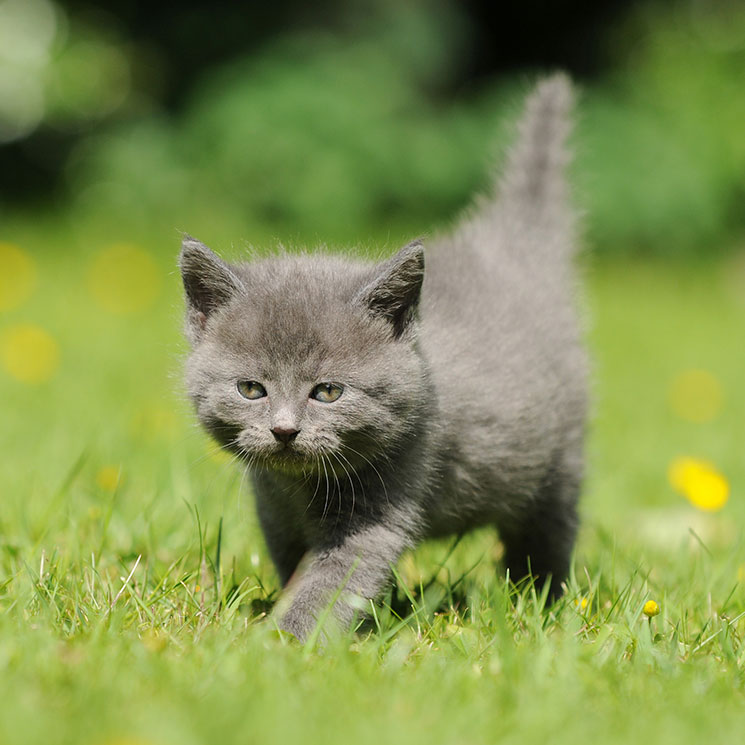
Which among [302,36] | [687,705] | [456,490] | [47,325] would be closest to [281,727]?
[687,705]

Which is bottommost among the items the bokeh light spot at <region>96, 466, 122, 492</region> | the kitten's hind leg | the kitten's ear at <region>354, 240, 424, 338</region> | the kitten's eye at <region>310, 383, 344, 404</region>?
the bokeh light spot at <region>96, 466, 122, 492</region>

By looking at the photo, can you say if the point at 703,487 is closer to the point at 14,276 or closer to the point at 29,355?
the point at 29,355

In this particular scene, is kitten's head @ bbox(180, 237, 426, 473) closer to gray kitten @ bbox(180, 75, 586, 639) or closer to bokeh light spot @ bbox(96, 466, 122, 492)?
gray kitten @ bbox(180, 75, 586, 639)

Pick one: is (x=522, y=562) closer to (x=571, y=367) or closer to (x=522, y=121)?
(x=571, y=367)

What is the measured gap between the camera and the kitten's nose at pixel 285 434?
6.76 feet

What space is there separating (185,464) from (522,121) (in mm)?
1524

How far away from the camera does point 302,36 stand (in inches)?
289

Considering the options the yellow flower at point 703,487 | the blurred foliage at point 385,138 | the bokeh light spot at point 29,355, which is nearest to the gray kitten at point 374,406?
Result: the yellow flower at point 703,487

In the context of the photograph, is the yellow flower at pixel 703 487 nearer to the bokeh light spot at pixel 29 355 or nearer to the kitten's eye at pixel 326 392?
the kitten's eye at pixel 326 392

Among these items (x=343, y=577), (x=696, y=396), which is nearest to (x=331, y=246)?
(x=343, y=577)

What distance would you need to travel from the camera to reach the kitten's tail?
308 cm

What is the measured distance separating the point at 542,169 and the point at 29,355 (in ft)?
7.57

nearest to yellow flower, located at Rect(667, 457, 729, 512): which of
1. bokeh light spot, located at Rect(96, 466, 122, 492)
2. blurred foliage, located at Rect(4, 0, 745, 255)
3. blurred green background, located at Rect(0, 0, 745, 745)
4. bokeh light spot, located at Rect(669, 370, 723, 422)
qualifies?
blurred green background, located at Rect(0, 0, 745, 745)

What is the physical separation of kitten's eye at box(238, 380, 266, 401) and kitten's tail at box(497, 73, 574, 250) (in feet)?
3.87
